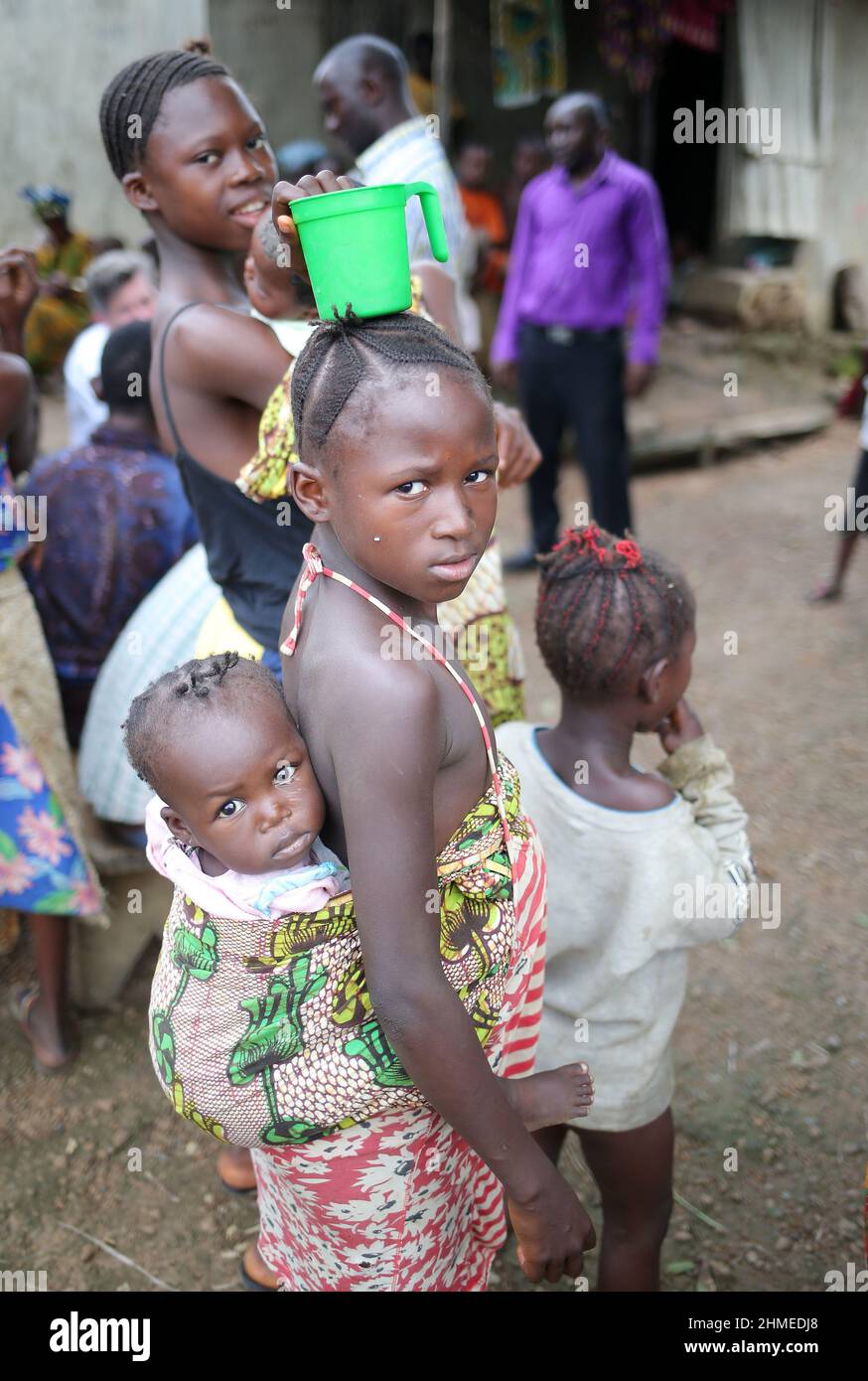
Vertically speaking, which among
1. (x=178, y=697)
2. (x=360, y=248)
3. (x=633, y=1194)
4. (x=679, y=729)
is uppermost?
(x=360, y=248)

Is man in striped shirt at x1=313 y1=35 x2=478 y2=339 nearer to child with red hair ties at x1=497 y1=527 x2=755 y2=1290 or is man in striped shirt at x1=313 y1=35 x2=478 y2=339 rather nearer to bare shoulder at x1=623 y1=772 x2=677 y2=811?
child with red hair ties at x1=497 y1=527 x2=755 y2=1290

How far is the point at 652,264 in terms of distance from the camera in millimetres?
5109

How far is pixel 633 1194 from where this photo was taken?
1872 millimetres

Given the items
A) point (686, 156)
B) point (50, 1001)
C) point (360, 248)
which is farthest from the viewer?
point (686, 156)

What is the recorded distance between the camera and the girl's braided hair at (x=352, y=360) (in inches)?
46.2

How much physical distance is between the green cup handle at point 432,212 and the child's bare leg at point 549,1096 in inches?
40.5

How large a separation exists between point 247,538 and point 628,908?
2.87ft

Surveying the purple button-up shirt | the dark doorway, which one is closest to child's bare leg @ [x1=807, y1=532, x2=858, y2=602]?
the purple button-up shirt

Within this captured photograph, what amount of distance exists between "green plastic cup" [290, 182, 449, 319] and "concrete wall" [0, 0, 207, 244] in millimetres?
6845

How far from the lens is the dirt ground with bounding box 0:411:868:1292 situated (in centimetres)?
225

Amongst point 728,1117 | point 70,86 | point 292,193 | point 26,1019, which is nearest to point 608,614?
point 292,193

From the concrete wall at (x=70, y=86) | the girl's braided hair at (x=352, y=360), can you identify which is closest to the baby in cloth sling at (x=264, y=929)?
the girl's braided hair at (x=352, y=360)

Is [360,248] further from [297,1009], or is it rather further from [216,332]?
[297,1009]

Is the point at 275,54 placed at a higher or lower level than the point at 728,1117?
higher
